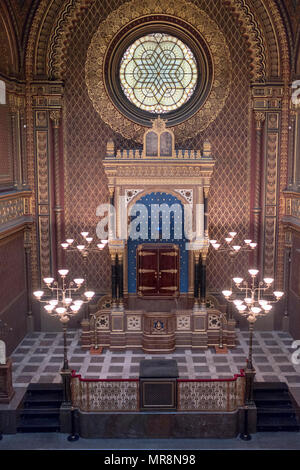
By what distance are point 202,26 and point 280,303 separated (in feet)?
27.4

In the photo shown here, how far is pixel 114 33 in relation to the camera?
522 inches

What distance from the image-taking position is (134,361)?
1191cm

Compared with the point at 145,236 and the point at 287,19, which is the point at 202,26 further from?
the point at 145,236

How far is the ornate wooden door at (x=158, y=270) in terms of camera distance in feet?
45.2

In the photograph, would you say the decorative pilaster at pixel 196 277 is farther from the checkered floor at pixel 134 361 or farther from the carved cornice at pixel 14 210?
the carved cornice at pixel 14 210

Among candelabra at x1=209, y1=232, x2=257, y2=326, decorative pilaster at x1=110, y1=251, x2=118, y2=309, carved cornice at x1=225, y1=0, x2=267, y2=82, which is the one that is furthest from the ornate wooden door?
carved cornice at x1=225, y1=0, x2=267, y2=82

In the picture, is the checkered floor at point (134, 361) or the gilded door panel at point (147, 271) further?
the gilded door panel at point (147, 271)

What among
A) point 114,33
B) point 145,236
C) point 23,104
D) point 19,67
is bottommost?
point 145,236

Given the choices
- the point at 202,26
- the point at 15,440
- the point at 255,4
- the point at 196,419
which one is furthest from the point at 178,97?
the point at 15,440

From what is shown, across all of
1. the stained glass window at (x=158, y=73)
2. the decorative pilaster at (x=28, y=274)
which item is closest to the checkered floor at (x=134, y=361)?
the decorative pilaster at (x=28, y=274)

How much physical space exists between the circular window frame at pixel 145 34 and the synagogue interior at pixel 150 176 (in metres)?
0.04

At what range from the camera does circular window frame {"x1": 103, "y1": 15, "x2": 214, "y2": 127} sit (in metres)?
13.3

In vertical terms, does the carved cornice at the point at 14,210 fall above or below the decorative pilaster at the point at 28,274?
above
